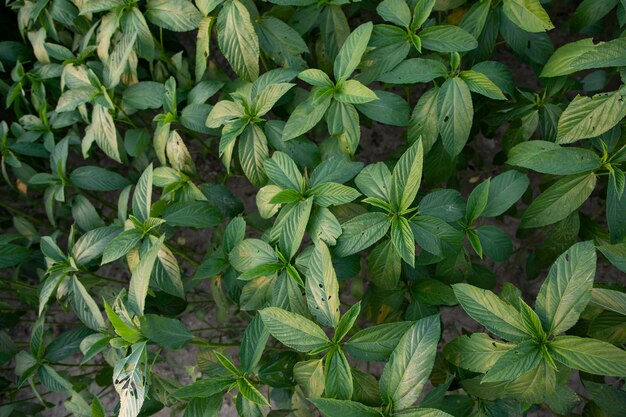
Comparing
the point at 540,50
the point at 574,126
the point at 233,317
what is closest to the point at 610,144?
the point at 574,126

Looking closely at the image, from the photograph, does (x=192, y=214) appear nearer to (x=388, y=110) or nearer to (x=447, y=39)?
(x=388, y=110)

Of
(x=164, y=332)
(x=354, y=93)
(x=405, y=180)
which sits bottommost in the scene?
(x=164, y=332)

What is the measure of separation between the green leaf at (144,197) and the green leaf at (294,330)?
0.42m

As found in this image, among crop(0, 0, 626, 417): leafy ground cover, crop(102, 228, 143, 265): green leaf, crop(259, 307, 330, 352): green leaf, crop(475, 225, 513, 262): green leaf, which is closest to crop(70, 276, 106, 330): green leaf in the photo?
crop(0, 0, 626, 417): leafy ground cover

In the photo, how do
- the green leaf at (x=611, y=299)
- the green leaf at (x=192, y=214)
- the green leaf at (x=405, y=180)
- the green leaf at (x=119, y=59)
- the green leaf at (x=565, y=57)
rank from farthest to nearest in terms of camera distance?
the green leaf at (x=119, y=59), the green leaf at (x=192, y=214), the green leaf at (x=565, y=57), the green leaf at (x=405, y=180), the green leaf at (x=611, y=299)

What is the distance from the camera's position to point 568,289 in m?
1.00

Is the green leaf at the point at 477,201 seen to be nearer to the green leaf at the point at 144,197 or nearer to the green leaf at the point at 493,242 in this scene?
the green leaf at the point at 493,242

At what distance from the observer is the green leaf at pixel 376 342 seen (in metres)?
1.13

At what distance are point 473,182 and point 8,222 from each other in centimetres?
183

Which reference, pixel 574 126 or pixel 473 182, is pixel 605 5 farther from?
pixel 473 182

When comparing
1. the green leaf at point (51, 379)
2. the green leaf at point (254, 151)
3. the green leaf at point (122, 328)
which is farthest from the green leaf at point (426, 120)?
the green leaf at point (51, 379)

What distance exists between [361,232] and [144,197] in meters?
0.53

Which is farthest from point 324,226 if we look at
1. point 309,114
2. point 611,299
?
point 611,299

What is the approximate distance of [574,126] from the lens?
1.19m
